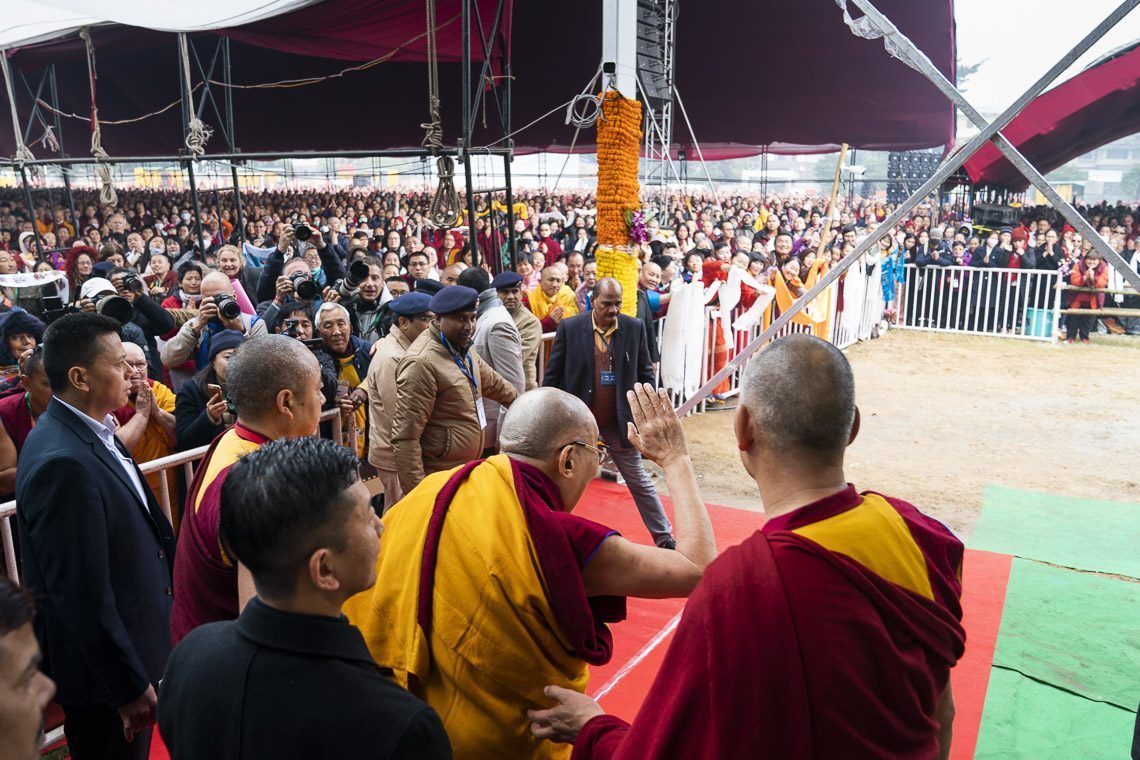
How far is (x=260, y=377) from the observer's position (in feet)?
6.79

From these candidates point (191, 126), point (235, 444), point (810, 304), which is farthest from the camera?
point (810, 304)

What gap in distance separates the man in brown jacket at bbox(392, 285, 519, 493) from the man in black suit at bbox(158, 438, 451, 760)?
242 centimetres

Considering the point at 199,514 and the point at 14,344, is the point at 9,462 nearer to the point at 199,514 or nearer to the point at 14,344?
the point at 14,344

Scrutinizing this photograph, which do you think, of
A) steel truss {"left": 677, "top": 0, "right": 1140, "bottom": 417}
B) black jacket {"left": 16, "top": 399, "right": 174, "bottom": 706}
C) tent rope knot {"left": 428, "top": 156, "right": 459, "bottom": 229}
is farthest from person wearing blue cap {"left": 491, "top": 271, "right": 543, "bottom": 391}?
black jacket {"left": 16, "top": 399, "right": 174, "bottom": 706}

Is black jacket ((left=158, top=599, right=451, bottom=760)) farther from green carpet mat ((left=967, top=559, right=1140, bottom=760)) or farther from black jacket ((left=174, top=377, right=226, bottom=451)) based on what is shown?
green carpet mat ((left=967, top=559, right=1140, bottom=760))

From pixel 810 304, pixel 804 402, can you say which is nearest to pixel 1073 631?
pixel 804 402

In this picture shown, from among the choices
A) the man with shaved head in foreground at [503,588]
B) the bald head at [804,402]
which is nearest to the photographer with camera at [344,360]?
the man with shaved head in foreground at [503,588]

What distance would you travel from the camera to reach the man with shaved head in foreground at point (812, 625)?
128cm

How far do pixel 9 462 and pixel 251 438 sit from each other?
5.65 ft

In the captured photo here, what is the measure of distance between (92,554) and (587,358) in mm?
3150

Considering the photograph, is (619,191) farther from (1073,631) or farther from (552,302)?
(1073,631)

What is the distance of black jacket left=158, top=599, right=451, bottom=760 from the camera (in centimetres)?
115

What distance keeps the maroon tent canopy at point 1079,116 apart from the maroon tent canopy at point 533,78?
1583 mm

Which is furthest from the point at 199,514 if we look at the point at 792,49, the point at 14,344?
the point at 792,49
